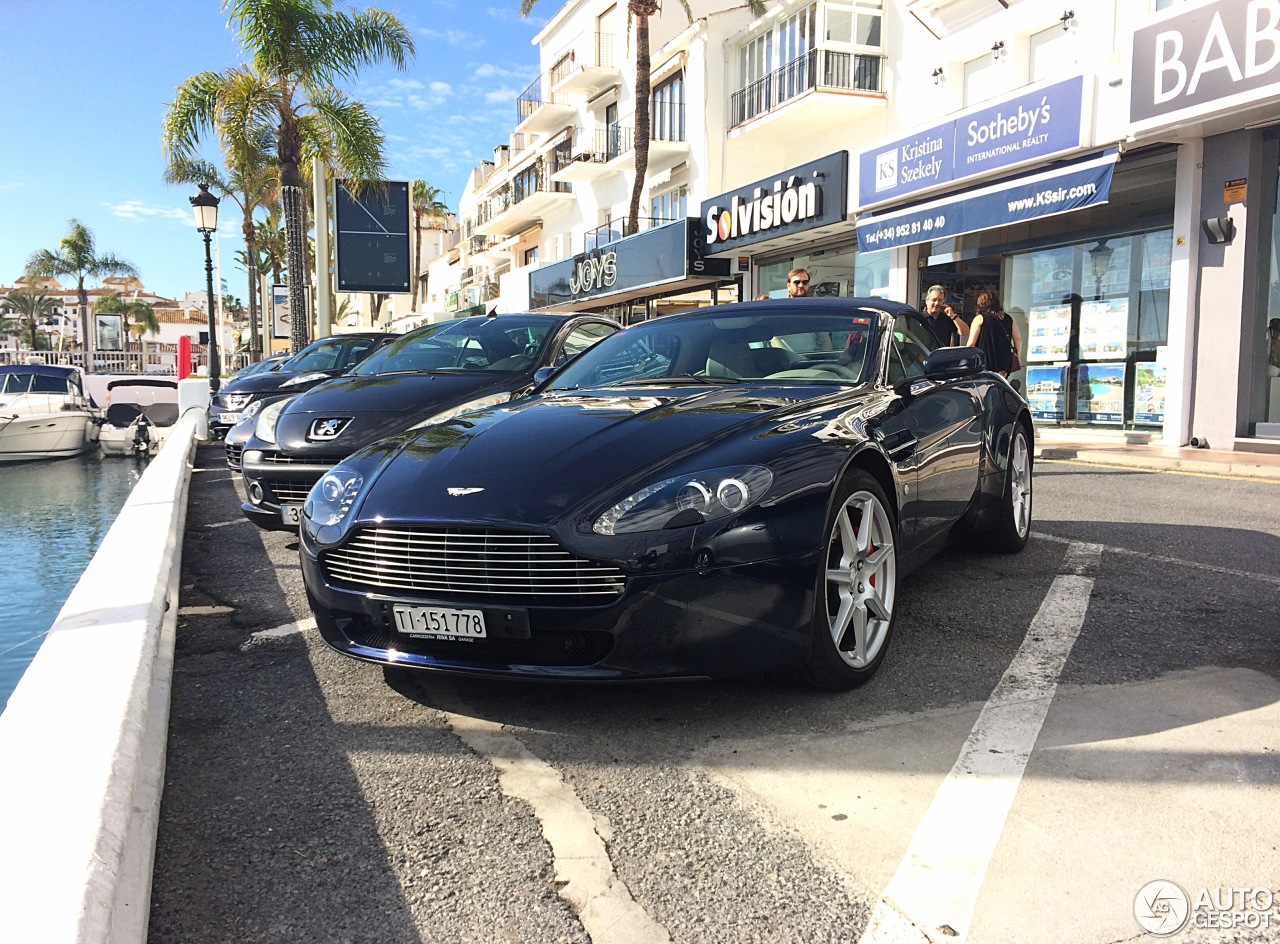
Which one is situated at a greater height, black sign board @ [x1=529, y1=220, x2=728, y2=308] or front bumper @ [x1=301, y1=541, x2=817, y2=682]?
black sign board @ [x1=529, y1=220, x2=728, y2=308]

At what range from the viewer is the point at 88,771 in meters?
2.07

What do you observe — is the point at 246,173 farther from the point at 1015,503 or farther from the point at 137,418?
the point at 1015,503

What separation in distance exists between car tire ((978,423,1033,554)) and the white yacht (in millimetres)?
18411

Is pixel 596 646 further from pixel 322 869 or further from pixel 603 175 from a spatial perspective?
pixel 603 175

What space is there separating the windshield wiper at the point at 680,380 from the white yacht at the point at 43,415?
17.9 metres

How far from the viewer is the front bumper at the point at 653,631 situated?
8.54ft

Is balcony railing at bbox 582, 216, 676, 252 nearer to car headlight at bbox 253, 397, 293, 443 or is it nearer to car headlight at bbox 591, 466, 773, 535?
car headlight at bbox 253, 397, 293, 443

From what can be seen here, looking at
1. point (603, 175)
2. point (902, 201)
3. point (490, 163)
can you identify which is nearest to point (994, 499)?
point (902, 201)

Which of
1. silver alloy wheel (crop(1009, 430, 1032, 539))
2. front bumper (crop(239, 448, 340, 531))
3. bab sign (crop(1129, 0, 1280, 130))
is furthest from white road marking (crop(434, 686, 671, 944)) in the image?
bab sign (crop(1129, 0, 1280, 130))

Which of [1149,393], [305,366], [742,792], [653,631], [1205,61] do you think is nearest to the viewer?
[742,792]

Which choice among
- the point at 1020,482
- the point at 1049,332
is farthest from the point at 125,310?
the point at 1020,482

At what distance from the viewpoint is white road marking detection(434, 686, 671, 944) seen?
6.06ft

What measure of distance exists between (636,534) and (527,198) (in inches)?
1392

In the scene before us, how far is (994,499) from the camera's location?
4.78 meters
